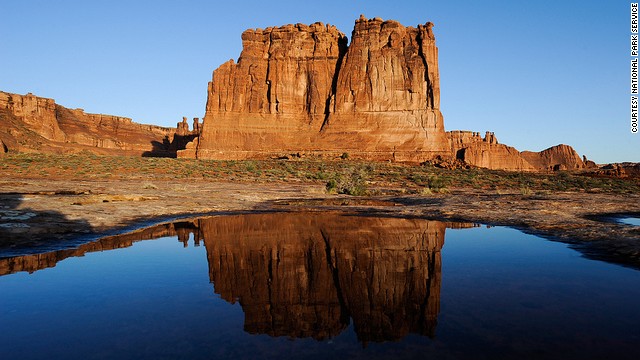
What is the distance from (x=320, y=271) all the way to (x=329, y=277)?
0.27 metres

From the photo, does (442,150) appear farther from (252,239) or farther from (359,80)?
(252,239)

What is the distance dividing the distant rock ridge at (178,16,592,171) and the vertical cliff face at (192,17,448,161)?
0.19m

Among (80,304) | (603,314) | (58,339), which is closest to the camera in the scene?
(58,339)

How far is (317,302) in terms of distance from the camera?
164 inches

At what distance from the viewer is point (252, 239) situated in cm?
753

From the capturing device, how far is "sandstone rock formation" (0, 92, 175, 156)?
83.5 metres

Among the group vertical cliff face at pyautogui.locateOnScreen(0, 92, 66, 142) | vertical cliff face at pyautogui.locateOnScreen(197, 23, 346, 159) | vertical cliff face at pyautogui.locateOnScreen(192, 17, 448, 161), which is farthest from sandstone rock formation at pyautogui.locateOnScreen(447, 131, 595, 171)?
vertical cliff face at pyautogui.locateOnScreen(0, 92, 66, 142)

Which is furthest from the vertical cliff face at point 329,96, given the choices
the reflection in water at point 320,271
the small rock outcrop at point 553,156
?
the small rock outcrop at point 553,156

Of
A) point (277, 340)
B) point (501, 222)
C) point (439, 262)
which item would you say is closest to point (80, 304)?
point (277, 340)

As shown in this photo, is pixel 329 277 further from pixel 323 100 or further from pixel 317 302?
pixel 323 100

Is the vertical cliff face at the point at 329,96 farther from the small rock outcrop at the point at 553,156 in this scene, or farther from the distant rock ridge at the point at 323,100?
the small rock outcrop at the point at 553,156

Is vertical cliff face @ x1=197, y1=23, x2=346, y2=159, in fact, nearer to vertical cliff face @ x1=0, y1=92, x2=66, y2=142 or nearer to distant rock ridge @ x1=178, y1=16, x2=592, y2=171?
distant rock ridge @ x1=178, y1=16, x2=592, y2=171

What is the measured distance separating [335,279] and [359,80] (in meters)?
75.6

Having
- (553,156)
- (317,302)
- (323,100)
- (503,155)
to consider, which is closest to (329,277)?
(317,302)
